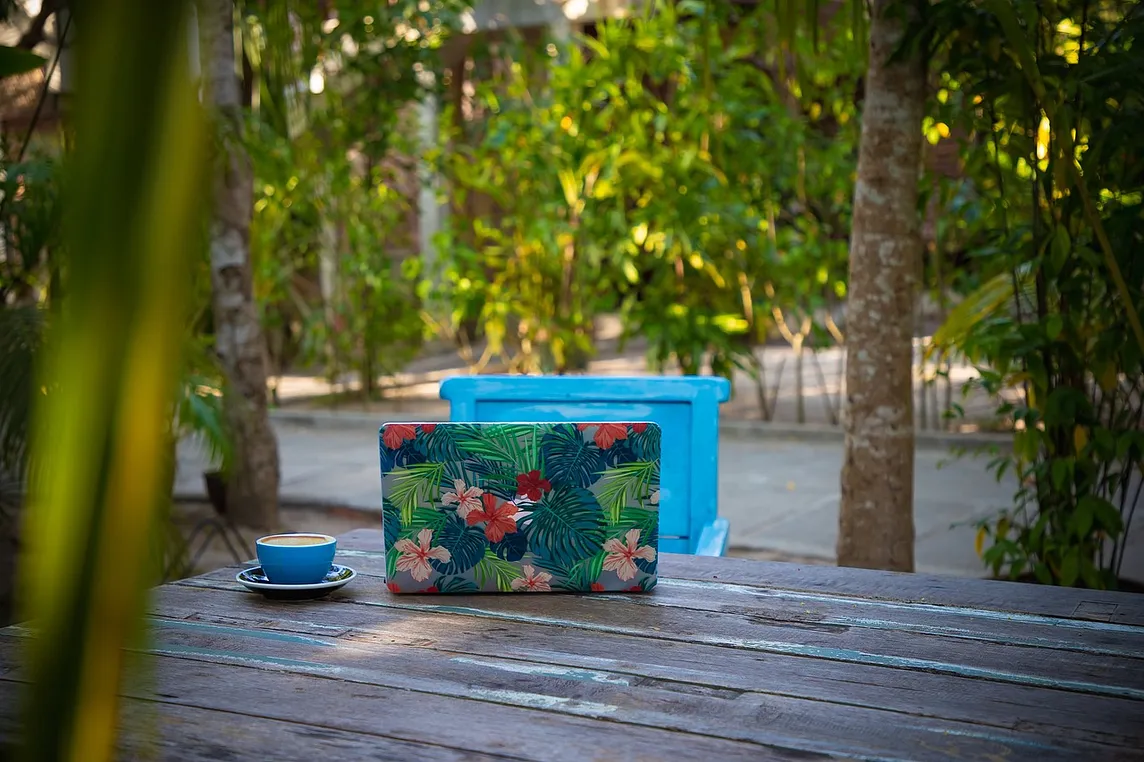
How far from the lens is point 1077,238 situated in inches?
102

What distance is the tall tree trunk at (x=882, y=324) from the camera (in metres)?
2.78

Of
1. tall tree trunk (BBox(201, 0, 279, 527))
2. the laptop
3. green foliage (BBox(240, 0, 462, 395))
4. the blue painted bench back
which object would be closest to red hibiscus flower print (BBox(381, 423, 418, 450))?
the laptop

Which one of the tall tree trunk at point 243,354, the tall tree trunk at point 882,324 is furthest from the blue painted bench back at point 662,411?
the tall tree trunk at point 243,354

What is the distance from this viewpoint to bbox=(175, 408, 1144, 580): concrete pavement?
14.4 ft

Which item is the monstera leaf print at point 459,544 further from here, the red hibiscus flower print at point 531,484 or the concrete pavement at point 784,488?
the concrete pavement at point 784,488

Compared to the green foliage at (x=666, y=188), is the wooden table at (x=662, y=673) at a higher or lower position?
lower

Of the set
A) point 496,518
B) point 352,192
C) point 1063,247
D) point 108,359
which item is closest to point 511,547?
point 496,518

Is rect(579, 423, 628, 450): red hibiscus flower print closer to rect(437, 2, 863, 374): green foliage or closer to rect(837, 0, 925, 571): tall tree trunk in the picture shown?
rect(837, 0, 925, 571): tall tree trunk

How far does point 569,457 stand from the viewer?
153 cm

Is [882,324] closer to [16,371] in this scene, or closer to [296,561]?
[296,561]

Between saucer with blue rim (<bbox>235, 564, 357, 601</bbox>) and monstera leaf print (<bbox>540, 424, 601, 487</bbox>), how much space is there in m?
0.31

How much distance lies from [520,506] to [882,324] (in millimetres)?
1550

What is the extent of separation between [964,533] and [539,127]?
3.50 m

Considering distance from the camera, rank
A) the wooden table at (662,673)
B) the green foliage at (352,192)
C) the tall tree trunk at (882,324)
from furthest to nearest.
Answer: the green foliage at (352,192), the tall tree trunk at (882,324), the wooden table at (662,673)
